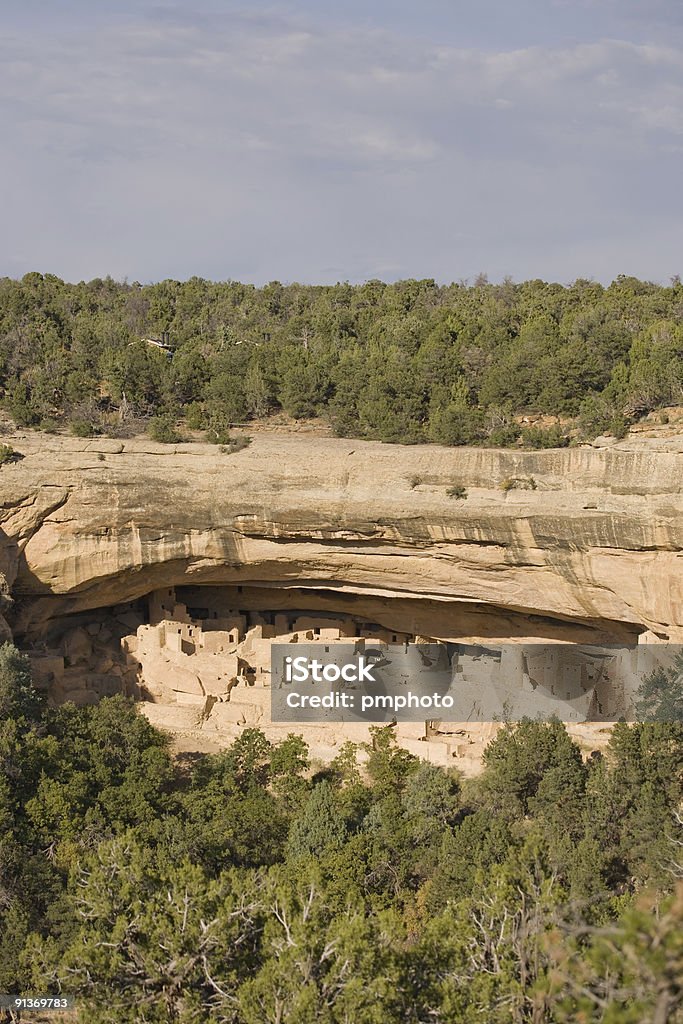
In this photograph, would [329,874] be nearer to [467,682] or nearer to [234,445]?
[467,682]

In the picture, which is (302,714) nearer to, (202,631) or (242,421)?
(202,631)

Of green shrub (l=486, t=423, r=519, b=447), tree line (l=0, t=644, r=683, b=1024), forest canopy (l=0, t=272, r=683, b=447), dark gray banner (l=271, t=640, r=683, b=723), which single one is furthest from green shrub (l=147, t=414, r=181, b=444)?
green shrub (l=486, t=423, r=519, b=447)

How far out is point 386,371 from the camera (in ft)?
66.1

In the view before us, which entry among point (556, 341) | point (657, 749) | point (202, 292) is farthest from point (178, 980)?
point (202, 292)

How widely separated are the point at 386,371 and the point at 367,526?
482 cm

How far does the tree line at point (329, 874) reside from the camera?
8633mm

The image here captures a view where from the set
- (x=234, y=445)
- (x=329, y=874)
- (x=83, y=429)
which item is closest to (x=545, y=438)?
(x=234, y=445)

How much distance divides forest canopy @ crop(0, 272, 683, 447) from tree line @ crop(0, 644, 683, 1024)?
218 inches

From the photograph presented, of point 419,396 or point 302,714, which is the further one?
point 419,396

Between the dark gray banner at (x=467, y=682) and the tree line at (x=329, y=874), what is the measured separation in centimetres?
127

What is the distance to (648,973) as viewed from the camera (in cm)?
511

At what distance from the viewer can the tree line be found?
28.3ft

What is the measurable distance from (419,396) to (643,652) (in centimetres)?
626

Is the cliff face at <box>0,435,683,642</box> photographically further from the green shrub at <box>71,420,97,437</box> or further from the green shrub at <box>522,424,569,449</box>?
the green shrub at <box>522,424,569,449</box>
